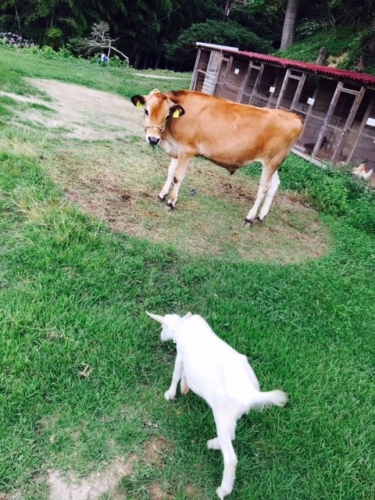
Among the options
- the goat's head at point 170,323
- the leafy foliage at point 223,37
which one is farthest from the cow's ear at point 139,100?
the leafy foliage at point 223,37

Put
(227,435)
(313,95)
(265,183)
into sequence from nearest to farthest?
1. (227,435)
2. (265,183)
3. (313,95)

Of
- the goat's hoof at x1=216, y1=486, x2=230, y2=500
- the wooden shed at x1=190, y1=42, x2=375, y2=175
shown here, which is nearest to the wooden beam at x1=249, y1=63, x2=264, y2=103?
the wooden shed at x1=190, y1=42, x2=375, y2=175

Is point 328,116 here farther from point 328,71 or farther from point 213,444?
point 213,444

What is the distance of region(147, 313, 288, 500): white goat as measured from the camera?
1.90 metres

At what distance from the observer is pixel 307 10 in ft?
73.0

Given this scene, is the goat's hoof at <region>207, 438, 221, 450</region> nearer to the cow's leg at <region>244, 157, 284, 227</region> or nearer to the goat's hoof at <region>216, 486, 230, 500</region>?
the goat's hoof at <region>216, 486, 230, 500</region>

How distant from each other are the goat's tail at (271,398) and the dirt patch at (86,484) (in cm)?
84

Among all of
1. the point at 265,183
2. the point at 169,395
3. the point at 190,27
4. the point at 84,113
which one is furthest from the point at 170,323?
the point at 190,27

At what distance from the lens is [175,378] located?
2.48 m

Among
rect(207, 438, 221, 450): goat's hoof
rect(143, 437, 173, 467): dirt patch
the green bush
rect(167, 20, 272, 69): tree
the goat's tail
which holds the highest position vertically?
rect(167, 20, 272, 69): tree

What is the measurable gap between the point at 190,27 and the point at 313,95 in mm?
19192

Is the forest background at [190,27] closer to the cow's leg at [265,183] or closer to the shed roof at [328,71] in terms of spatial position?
the shed roof at [328,71]

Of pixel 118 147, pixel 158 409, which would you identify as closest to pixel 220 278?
pixel 158 409

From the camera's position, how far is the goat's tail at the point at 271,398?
71.4 inches
